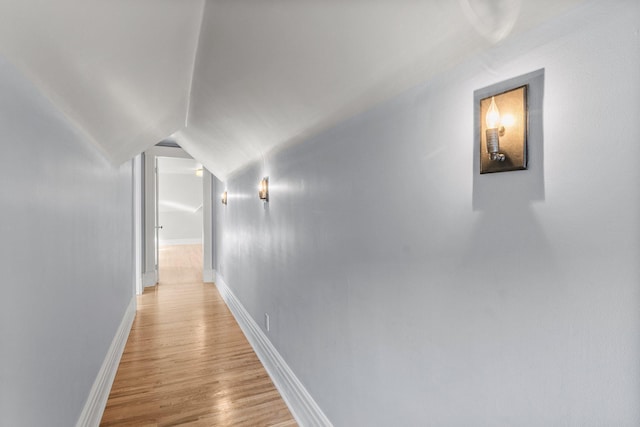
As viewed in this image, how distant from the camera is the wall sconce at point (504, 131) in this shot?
715mm

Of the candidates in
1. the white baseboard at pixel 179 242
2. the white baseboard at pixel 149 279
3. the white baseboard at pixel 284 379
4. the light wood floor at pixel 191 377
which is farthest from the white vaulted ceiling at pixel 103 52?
the white baseboard at pixel 179 242

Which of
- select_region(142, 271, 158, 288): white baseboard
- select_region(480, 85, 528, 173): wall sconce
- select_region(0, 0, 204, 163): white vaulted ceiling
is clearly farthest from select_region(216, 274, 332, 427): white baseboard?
select_region(142, 271, 158, 288): white baseboard

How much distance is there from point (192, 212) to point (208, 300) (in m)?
8.58

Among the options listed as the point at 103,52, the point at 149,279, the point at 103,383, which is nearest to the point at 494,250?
the point at 103,52

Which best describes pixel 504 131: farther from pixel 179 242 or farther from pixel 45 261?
pixel 179 242

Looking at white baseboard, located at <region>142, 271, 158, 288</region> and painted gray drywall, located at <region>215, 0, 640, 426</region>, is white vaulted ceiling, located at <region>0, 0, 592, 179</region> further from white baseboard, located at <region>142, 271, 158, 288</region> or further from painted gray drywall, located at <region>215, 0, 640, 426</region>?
white baseboard, located at <region>142, 271, 158, 288</region>

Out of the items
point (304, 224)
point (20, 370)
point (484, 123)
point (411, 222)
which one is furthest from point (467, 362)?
point (20, 370)

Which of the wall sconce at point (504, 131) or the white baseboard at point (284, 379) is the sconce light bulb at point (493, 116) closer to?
the wall sconce at point (504, 131)

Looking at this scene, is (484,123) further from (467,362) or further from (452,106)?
(467,362)

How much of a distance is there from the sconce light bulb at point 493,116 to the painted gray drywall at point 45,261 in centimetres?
127

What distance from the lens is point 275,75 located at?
1447 mm

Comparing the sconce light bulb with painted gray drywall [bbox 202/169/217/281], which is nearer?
the sconce light bulb

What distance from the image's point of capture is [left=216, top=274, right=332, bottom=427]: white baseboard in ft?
5.87

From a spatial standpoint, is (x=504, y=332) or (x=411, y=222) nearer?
(x=504, y=332)
